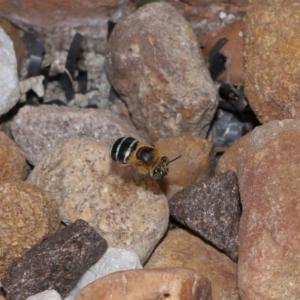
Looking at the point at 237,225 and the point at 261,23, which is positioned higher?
the point at 261,23

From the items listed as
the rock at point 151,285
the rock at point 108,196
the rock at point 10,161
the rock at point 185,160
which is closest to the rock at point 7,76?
the rock at point 10,161

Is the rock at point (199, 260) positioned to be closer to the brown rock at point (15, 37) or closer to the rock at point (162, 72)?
the rock at point (162, 72)

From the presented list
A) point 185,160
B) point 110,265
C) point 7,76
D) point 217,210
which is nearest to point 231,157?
point 185,160

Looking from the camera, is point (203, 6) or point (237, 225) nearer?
point (237, 225)

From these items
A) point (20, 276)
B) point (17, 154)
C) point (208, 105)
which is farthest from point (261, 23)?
point (20, 276)

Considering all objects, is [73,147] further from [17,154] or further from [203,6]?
[203,6]

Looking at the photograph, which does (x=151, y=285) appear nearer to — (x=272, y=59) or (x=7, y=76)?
(x=272, y=59)
